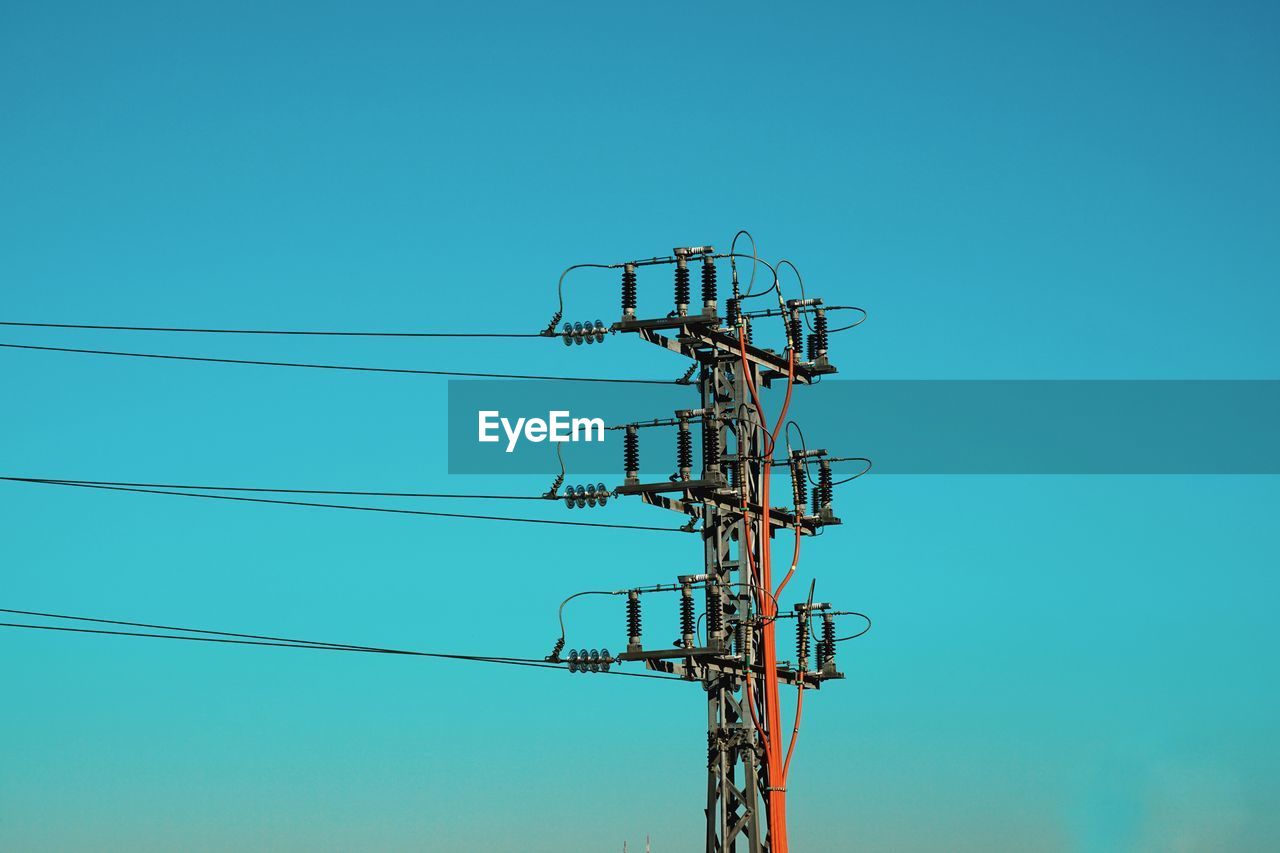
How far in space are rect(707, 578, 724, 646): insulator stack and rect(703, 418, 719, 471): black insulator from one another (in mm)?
1852

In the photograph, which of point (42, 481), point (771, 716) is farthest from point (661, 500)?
point (42, 481)

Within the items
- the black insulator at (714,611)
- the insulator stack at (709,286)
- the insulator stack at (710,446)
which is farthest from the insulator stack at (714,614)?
the insulator stack at (709,286)

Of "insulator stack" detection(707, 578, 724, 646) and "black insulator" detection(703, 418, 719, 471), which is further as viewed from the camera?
"black insulator" detection(703, 418, 719, 471)

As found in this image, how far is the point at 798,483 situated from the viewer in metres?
42.4

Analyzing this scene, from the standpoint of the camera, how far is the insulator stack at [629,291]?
3928 centimetres

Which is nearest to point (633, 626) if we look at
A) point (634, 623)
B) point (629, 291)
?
point (634, 623)

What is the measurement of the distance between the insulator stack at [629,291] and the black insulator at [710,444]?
6.84 feet

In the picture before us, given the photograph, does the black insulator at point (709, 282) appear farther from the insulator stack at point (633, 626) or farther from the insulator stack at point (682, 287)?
the insulator stack at point (633, 626)

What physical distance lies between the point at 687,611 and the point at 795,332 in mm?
5697

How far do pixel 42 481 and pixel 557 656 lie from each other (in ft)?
29.7

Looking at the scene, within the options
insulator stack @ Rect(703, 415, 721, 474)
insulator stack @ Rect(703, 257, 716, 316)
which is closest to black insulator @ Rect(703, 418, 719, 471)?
insulator stack @ Rect(703, 415, 721, 474)

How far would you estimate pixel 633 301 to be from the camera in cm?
3934

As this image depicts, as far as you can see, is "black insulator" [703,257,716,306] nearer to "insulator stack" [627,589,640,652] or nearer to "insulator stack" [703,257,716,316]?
"insulator stack" [703,257,716,316]

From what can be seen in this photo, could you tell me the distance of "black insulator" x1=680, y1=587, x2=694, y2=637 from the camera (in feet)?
129
